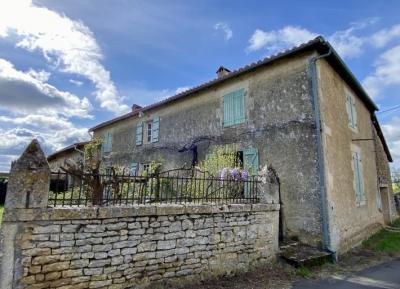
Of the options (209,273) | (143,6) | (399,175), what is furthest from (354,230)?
(399,175)

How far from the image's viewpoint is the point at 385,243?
8922 millimetres

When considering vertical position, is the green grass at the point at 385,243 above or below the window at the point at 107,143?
below

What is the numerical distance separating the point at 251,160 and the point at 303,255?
3149 mm

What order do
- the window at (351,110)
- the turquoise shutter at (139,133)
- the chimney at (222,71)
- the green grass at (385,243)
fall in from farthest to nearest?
the turquoise shutter at (139,133) < the chimney at (222,71) < the window at (351,110) < the green grass at (385,243)

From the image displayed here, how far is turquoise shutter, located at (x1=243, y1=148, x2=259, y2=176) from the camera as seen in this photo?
27.7ft

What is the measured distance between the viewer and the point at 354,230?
27.8 feet

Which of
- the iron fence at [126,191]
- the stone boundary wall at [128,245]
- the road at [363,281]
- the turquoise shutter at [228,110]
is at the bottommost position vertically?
the road at [363,281]

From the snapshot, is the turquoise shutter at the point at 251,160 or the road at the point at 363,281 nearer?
the road at the point at 363,281

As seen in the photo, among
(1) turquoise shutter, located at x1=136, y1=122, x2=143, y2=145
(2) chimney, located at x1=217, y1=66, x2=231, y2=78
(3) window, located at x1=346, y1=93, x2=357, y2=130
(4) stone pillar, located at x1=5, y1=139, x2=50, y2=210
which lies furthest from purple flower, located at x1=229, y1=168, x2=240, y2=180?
(1) turquoise shutter, located at x1=136, y1=122, x2=143, y2=145

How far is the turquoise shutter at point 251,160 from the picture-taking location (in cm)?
845

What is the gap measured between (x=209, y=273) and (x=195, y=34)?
6.01 m

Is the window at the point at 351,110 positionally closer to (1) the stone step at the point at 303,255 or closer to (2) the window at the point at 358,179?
(2) the window at the point at 358,179

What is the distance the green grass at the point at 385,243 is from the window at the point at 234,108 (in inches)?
220

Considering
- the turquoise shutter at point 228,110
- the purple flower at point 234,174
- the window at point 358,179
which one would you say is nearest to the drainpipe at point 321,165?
the purple flower at point 234,174
